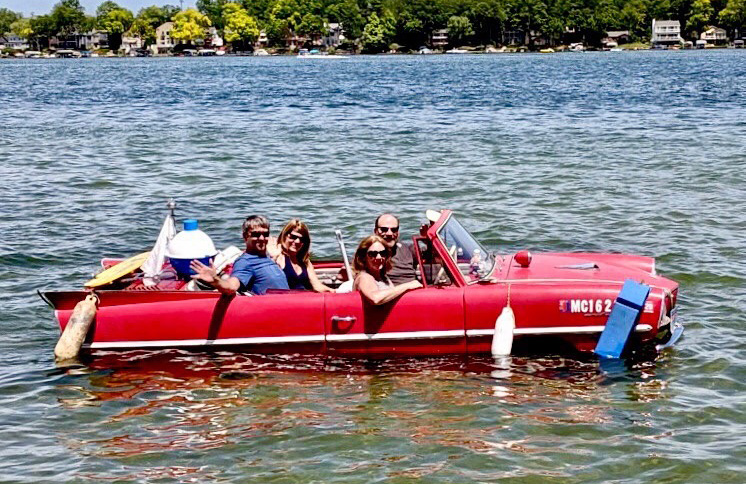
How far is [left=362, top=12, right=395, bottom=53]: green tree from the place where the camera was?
186m

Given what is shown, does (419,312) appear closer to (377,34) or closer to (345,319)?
(345,319)

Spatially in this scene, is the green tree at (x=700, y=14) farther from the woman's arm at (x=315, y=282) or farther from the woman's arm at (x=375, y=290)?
the woman's arm at (x=375, y=290)

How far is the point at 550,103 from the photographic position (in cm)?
4353

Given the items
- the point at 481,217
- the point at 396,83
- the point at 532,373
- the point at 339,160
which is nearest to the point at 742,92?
the point at 396,83

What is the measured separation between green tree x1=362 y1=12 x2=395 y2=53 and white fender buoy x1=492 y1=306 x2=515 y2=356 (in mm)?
179525

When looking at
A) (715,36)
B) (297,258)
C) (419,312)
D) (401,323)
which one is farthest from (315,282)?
(715,36)

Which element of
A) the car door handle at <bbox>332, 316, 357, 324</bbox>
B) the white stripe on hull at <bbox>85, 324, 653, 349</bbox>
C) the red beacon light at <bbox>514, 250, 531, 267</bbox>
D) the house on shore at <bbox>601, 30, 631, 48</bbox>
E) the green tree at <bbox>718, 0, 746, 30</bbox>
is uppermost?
the green tree at <bbox>718, 0, 746, 30</bbox>

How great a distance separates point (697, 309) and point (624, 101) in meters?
33.1

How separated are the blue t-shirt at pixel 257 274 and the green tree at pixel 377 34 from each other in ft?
587

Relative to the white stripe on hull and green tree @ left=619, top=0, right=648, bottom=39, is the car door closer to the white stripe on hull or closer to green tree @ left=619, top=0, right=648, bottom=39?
the white stripe on hull

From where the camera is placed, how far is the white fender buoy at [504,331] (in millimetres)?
9602

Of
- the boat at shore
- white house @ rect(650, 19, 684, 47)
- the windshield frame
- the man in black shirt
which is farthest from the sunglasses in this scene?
white house @ rect(650, 19, 684, 47)

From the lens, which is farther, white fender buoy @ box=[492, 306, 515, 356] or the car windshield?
the car windshield

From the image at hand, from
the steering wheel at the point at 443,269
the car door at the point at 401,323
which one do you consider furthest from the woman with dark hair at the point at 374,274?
the steering wheel at the point at 443,269
